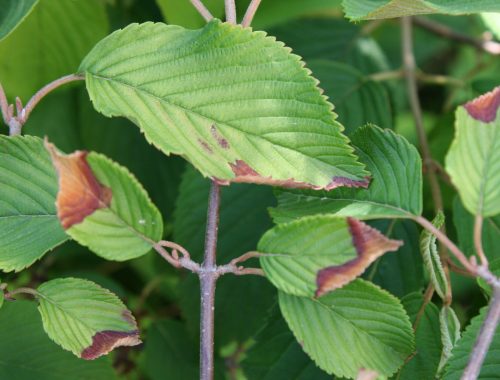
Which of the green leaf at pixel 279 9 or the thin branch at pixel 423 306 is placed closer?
the thin branch at pixel 423 306

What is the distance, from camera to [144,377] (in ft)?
4.23

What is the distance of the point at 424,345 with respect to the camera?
686mm

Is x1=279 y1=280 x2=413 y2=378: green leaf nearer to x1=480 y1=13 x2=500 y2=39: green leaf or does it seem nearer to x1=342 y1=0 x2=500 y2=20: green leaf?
x1=342 y1=0 x2=500 y2=20: green leaf

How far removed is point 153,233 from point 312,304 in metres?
0.14

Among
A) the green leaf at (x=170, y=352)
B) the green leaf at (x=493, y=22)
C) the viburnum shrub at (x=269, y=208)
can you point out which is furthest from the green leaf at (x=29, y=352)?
the green leaf at (x=493, y=22)

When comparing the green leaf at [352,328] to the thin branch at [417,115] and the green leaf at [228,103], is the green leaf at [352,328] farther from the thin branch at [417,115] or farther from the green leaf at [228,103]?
the thin branch at [417,115]

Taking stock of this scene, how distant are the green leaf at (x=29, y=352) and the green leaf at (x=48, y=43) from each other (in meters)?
0.36

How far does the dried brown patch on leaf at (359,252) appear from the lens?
54 centimetres

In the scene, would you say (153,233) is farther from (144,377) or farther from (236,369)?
(144,377)

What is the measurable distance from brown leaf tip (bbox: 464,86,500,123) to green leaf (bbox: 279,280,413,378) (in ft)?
0.52

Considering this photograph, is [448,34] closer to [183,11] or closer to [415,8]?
[183,11]

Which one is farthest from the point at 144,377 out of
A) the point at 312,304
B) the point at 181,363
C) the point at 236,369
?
the point at 312,304

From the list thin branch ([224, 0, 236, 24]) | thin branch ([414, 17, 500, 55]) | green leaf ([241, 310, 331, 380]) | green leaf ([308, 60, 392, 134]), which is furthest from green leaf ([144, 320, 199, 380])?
thin branch ([414, 17, 500, 55])

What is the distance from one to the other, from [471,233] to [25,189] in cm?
52
